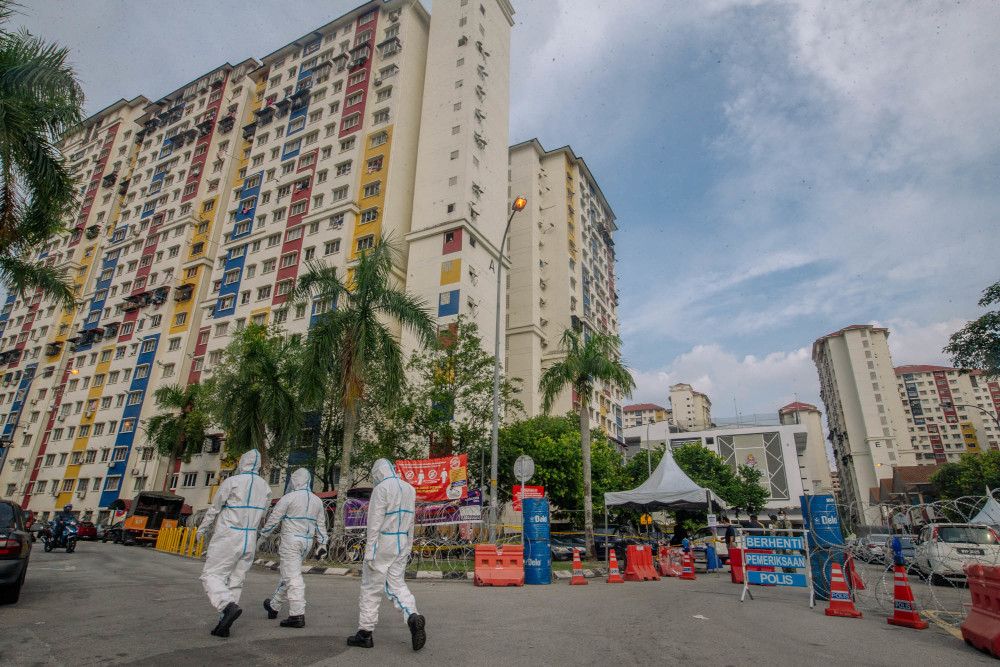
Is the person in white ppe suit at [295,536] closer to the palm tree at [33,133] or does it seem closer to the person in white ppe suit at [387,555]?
the person in white ppe suit at [387,555]

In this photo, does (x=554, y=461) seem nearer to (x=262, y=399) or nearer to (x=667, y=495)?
(x=667, y=495)

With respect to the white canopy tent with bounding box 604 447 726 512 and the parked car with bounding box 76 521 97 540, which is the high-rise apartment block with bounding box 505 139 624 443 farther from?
the parked car with bounding box 76 521 97 540

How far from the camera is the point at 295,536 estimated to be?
6.99 m

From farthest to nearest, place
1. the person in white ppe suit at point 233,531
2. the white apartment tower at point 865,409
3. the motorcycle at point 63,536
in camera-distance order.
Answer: the white apartment tower at point 865,409 < the motorcycle at point 63,536 < the person in white ppe suit at point 233,531

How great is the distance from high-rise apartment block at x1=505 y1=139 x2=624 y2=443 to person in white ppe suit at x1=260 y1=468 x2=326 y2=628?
3972cm

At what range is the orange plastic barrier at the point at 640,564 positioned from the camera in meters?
15.1

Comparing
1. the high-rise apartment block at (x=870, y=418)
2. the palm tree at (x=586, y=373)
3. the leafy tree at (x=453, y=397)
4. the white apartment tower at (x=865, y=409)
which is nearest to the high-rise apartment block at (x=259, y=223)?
the leafy tree at (x=453, y=397)

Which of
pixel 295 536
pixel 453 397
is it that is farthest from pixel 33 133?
pixel 453 397

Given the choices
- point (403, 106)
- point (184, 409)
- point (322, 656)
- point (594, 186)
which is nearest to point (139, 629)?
point (322, 656)

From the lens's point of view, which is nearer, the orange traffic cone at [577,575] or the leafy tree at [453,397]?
the orange traffic cone at [577,575]

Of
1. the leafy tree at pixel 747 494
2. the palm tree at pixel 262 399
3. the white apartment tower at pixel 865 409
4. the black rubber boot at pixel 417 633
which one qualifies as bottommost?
the black rubber boot at pixel 417 633

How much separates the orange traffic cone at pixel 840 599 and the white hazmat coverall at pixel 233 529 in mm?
9029

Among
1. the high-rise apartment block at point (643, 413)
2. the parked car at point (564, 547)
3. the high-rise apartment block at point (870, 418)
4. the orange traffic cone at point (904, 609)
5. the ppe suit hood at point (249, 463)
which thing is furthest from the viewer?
the high-rise apartment block at point (643, 413)

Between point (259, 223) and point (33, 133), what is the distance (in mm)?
39332
